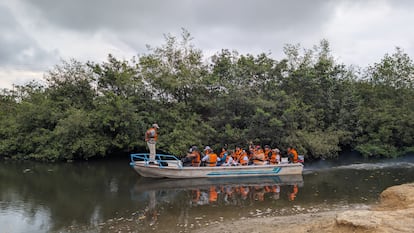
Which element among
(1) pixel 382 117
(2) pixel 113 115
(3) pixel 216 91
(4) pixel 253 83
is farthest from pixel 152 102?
(1) pixel 382 117

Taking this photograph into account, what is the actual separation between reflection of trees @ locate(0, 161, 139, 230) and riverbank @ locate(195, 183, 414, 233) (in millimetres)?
4059

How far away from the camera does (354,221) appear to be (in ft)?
18.9

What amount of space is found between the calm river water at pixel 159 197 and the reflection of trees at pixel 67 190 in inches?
1.1

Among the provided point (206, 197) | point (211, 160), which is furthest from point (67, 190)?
point (211, 160)

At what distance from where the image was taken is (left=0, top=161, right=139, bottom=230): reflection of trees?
1094 centimetres

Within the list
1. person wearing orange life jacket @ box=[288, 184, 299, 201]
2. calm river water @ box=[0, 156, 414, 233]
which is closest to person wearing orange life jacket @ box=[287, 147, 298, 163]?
calm river water @ box=[0, 156, 414, 233]

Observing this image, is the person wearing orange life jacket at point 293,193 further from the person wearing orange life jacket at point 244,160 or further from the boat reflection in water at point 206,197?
the person wearing orange life jacket at point 244,160

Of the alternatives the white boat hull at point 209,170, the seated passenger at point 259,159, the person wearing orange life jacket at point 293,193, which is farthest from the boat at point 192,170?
the person wearing orange life jacket at point 293,193

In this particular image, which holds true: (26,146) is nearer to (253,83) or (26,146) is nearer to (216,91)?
(216,91)

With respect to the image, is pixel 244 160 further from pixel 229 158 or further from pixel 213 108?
pixel 213 108

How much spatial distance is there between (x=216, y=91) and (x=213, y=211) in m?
12.9

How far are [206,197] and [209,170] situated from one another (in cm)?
342

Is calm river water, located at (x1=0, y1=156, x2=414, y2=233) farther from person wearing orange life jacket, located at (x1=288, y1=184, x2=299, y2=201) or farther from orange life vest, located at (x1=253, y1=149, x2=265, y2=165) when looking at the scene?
orange life vest, located at (x1=253, y1=149, x2=265, y2=165)

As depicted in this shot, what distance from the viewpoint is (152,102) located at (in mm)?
22641
